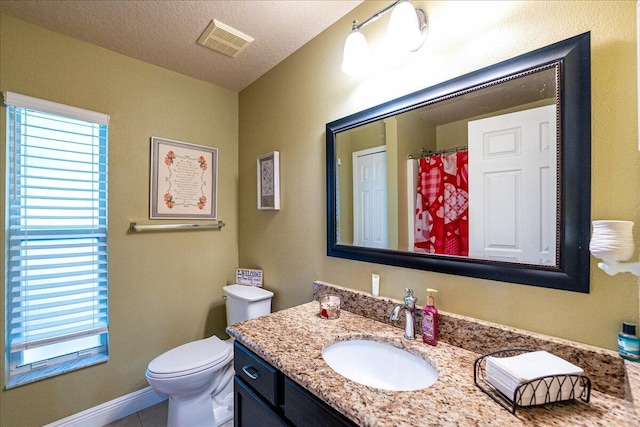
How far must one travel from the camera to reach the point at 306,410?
82 cm

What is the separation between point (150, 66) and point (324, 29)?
1278mm

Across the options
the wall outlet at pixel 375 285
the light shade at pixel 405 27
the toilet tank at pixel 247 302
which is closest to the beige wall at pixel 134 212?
the toilet tank at pixel 247 302

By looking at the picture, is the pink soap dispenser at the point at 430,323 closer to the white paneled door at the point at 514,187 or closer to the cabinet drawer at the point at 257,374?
the white paneled door at the point at 514,187

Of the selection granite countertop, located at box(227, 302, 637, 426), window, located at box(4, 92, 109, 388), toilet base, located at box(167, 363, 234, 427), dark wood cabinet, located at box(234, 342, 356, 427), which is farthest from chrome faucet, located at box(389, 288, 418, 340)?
window, located at box(4, 92, 109, 388)

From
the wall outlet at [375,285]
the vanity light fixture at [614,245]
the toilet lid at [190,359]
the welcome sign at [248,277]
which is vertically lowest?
the toilet lid at [190,359]

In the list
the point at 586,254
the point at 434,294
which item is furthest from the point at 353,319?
the point at 586,254

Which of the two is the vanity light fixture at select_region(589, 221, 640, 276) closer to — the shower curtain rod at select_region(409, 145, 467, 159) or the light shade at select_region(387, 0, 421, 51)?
the shower curtain rod at select_region(409, 145, 467, 159)

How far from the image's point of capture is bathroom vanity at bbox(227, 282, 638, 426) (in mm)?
640

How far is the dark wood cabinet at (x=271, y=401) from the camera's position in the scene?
781mm

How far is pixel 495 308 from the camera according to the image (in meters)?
0.95

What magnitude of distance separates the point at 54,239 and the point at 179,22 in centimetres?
144

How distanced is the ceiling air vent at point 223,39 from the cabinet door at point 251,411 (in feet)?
5.87

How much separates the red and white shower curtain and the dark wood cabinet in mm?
683

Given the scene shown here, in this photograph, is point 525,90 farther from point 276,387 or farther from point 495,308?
point 276,387
